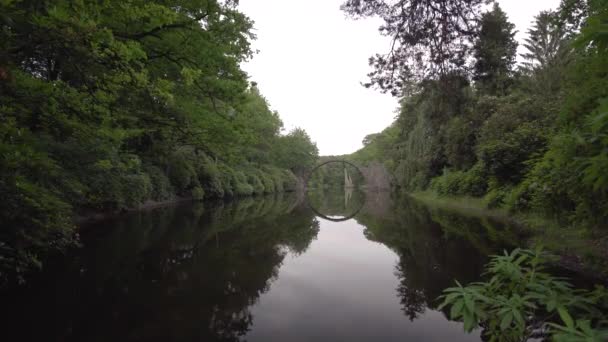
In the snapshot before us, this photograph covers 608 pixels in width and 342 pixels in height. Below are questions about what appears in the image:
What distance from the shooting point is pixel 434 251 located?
23.3 feet

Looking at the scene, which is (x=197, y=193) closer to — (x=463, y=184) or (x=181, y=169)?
(x=181, y=169)

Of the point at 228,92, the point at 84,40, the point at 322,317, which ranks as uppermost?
the point at 228,92

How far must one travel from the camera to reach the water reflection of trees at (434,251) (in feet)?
15.3

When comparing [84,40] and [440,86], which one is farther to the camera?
[440,86]

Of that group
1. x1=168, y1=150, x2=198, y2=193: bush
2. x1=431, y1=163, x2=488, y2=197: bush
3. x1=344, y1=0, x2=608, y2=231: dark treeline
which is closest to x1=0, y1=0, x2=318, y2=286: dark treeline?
x1=168, y1=150, x2=198, y2=193: bush

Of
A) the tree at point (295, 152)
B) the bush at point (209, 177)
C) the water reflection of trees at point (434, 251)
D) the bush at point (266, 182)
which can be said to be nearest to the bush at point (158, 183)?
the bush at point (209, 177)

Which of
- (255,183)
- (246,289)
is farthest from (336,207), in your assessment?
(246,289)

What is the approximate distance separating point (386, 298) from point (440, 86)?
4543 mm

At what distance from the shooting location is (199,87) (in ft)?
31.1

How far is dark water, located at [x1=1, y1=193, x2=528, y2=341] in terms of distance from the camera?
137 inches

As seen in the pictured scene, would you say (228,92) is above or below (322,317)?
above

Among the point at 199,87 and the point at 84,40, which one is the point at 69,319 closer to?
the point at 84,40

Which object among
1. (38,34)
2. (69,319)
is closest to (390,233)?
(69,319)

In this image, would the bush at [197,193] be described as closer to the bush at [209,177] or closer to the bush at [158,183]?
the bush at [209,177]
